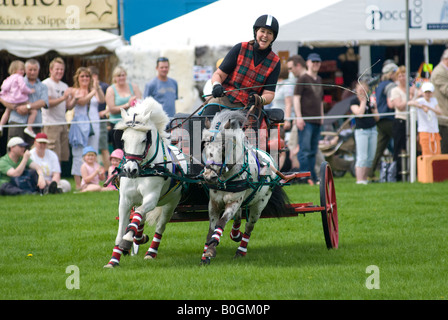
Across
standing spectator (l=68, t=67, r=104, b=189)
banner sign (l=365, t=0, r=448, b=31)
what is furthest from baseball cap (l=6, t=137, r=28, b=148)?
banner sign (l=365, t=0, r=448, b=31)

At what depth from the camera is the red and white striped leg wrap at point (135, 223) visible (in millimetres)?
7630

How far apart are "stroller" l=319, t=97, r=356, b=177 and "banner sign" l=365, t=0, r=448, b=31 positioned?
231 cm

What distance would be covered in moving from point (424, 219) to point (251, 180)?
4.09 m

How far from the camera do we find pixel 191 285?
23.0ft

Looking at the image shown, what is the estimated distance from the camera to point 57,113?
15.7m

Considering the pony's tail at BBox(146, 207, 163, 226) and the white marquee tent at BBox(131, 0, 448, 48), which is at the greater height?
the white marquee tent at BBox(131, 0, 448, 48)

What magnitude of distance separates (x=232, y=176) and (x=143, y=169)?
0.86 meters

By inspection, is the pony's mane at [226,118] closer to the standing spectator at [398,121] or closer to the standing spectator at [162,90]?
the standing spectator at [162,90]

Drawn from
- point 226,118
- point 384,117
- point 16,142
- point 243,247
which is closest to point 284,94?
point 384,117

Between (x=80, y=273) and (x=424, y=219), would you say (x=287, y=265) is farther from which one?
(x=424, y=219)

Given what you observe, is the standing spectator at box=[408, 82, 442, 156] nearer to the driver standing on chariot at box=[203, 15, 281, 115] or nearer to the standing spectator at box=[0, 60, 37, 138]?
the standing spectator at box=[0, 60, 37, 138]

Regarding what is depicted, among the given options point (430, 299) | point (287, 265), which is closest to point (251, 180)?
point (287, 265)

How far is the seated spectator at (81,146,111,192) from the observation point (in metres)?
15.1

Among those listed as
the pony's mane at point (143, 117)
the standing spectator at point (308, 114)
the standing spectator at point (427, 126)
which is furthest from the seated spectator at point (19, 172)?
the standing spectator at point (427, 126)
